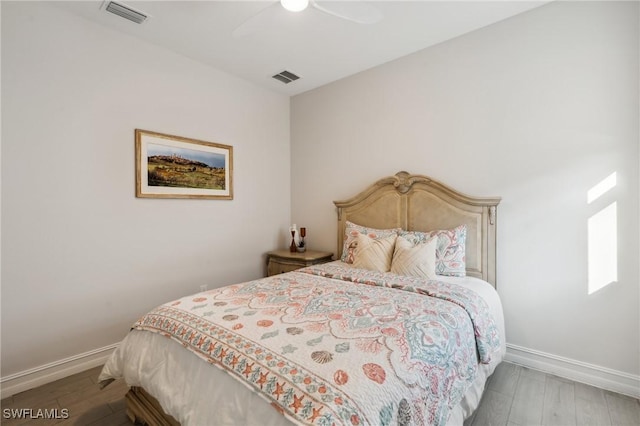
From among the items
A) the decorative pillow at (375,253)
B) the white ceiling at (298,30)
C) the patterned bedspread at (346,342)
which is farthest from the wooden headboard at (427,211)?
the white ceiling at (298,30)

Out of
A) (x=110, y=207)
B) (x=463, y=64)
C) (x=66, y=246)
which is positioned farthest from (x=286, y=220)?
(x=463, y=64)

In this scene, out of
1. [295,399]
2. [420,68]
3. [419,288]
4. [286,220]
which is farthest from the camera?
[286,220]

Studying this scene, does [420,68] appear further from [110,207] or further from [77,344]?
[77,344]

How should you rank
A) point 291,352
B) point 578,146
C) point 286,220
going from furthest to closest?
point 286,220
point 578,146
point 291,352

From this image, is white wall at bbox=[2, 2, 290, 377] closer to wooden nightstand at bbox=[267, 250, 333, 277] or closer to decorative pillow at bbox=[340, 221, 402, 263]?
wooden nightstand at bbox=[267, 250, 333, 277]

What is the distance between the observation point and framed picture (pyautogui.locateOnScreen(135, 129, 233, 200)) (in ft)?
9.11

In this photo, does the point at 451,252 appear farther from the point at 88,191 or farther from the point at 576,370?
the point at 88,191

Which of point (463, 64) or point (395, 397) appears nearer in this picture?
point (395, 397)

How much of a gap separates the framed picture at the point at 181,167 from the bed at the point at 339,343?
138cm

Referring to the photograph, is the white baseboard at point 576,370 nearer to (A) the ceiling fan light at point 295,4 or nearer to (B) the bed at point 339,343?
(B) the bed at point 339,343

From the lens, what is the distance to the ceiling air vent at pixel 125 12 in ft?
7.51

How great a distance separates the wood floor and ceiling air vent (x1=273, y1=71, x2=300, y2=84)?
3276 mm

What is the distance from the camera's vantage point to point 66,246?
2.36 m

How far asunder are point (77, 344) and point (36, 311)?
0.41 metres
